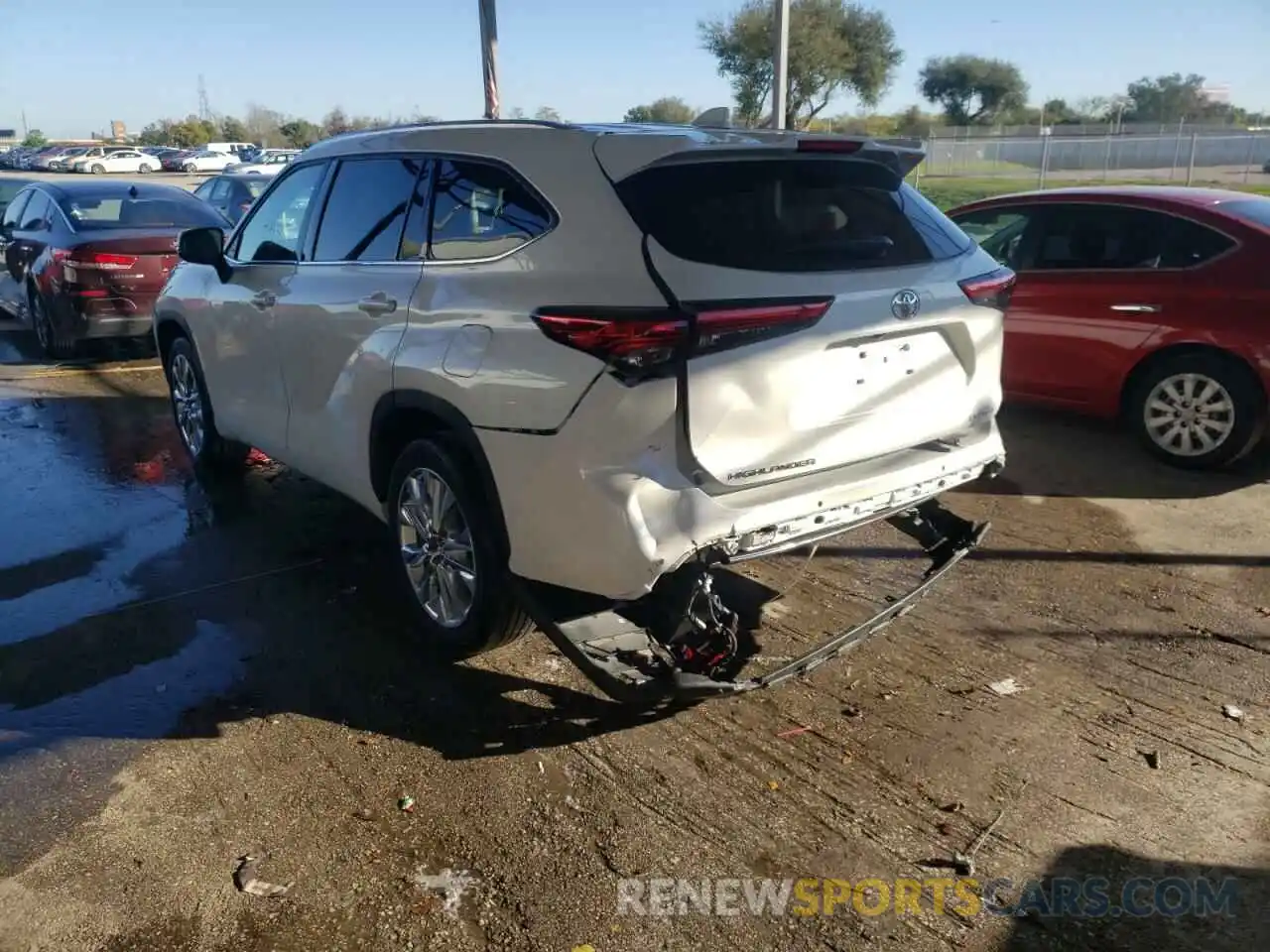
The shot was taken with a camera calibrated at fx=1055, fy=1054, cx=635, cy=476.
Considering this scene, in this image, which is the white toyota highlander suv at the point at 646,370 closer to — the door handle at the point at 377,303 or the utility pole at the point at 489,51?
the door handle at the point at 377,303

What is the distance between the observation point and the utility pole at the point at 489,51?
11906 millimetres

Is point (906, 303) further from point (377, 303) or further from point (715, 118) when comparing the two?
point (377, 303)

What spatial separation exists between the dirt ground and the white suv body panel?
787mm

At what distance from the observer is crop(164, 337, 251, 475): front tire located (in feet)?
20.9

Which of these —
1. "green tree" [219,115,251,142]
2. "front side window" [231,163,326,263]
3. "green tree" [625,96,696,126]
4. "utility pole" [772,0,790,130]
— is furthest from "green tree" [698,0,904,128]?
"green tree" [219,115,251,142]

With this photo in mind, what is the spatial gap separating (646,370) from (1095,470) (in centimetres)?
445

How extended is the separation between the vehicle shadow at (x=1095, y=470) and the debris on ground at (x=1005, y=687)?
238 centimetres

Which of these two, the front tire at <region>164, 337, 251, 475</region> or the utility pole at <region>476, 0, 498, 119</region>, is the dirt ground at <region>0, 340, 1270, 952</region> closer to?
the front tire at <region>164, 337, 251, 475</region>

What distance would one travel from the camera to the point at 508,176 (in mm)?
3725

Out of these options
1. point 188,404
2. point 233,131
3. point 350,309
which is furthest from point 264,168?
point 233,131

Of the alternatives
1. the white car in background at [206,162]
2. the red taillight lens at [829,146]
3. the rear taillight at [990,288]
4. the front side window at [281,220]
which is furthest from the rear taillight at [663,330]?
the white car in background at [206,162]

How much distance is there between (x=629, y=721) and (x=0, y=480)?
16.2 ft

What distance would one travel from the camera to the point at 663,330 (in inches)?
121

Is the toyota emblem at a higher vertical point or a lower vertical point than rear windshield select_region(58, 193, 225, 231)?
lower
